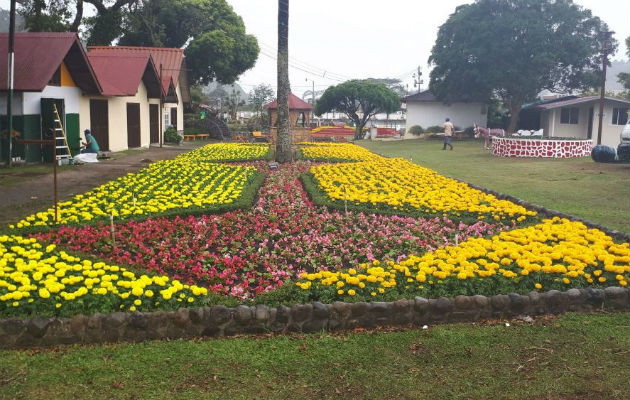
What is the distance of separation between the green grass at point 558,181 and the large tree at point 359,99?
64.9 feet

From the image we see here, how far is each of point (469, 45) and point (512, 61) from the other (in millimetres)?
3225

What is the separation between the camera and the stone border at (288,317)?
495 centimetres

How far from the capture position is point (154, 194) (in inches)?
476

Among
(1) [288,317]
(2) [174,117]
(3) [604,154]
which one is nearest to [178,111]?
(2) [174,117]

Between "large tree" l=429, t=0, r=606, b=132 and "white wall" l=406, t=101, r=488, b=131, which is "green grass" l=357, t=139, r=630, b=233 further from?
"white wall" l=406, t=101, r=488, b=131

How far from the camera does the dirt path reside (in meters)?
10.6

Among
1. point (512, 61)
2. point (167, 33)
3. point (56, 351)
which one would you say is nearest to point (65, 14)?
point (167, 33)

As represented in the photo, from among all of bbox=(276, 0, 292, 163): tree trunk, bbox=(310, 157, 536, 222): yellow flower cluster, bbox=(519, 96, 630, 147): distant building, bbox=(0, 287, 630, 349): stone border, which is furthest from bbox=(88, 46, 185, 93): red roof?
bbox=(0, 287, 630, 349): stone border

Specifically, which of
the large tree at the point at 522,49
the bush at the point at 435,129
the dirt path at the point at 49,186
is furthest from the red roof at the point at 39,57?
the bush at the point at 435,129

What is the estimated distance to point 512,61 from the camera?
38844mm

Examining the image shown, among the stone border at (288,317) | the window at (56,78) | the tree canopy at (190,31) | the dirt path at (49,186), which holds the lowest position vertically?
the stone border at (288,317)

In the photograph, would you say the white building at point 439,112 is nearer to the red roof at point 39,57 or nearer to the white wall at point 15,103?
the red roof at point 39,57

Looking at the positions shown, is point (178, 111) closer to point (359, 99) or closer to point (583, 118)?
point (359, 99)

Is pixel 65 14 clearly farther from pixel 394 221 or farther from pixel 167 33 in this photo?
pixel 394 221
